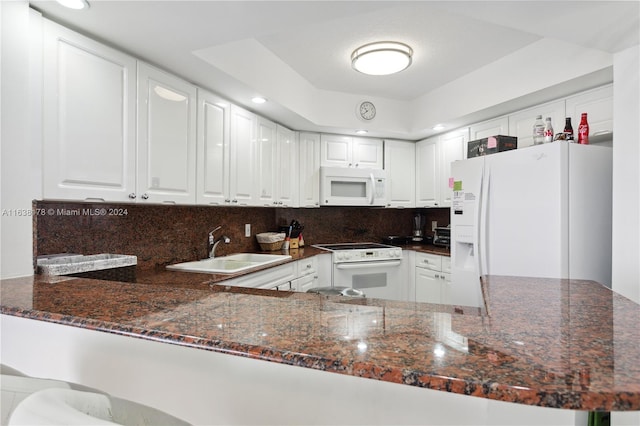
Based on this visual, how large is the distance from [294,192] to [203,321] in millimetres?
2657

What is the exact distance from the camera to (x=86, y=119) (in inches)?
60.2

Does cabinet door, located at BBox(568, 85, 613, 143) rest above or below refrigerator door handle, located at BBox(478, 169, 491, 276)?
above

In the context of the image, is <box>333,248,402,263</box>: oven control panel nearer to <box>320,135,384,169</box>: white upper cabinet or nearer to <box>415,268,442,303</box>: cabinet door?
<box>415,268,442,303</box>: cabinet door

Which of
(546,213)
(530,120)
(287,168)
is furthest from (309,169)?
(546,213)

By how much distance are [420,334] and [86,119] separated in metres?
1.70

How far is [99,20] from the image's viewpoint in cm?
147

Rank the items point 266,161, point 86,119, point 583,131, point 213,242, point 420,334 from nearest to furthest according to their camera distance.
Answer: point 420,334 < point 86,119 < point 583,131 < point 213,242 < point 266,161

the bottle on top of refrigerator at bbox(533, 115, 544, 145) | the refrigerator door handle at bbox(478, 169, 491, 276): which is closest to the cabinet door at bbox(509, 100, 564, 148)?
the bottle on top of refrigerator at bbox(533, 115, 544, 145)

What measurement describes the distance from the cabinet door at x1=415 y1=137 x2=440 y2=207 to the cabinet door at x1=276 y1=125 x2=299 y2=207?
1499 mm

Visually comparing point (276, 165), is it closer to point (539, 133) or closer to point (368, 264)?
point (368, 264)

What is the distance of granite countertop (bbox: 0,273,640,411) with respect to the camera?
0.52 m

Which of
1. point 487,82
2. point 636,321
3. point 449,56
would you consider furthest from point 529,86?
point 636,321

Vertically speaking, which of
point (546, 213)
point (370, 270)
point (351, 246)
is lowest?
point (370, 270)

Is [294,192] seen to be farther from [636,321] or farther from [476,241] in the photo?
[636,321]
